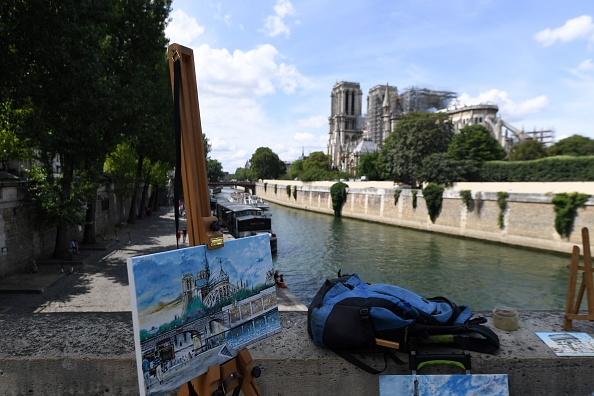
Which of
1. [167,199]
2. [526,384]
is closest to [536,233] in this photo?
[526,384]

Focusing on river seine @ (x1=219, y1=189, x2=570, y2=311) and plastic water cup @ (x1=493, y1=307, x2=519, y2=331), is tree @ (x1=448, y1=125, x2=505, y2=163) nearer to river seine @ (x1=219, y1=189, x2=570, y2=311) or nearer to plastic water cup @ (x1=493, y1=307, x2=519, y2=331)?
river seine @ (x1=219, y1=189, x2=570, y2=311)

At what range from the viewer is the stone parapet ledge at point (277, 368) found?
8.07 ft

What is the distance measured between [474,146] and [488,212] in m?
23.8

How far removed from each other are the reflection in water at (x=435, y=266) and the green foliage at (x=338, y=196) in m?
16.5

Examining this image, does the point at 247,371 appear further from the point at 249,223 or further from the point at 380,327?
the point at 249,223

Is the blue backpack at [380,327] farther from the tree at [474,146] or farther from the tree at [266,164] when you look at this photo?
the tree at [266,164]

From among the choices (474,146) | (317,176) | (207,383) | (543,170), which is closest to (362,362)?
(207,383)

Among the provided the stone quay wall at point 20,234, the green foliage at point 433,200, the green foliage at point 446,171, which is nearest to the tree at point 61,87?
the stone quay wall at point 20,234

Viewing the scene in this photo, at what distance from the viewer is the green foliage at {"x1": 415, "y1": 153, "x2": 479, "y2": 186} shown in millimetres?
38312

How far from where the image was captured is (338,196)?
49938 mm

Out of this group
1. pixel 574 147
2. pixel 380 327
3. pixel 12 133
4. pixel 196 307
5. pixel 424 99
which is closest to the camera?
pixel 196 307

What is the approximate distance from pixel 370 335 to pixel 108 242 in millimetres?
21707

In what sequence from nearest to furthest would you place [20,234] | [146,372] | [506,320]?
[146,372]
[506,320]
[20,234]

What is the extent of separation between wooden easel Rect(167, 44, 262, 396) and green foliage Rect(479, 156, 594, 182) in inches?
1397
